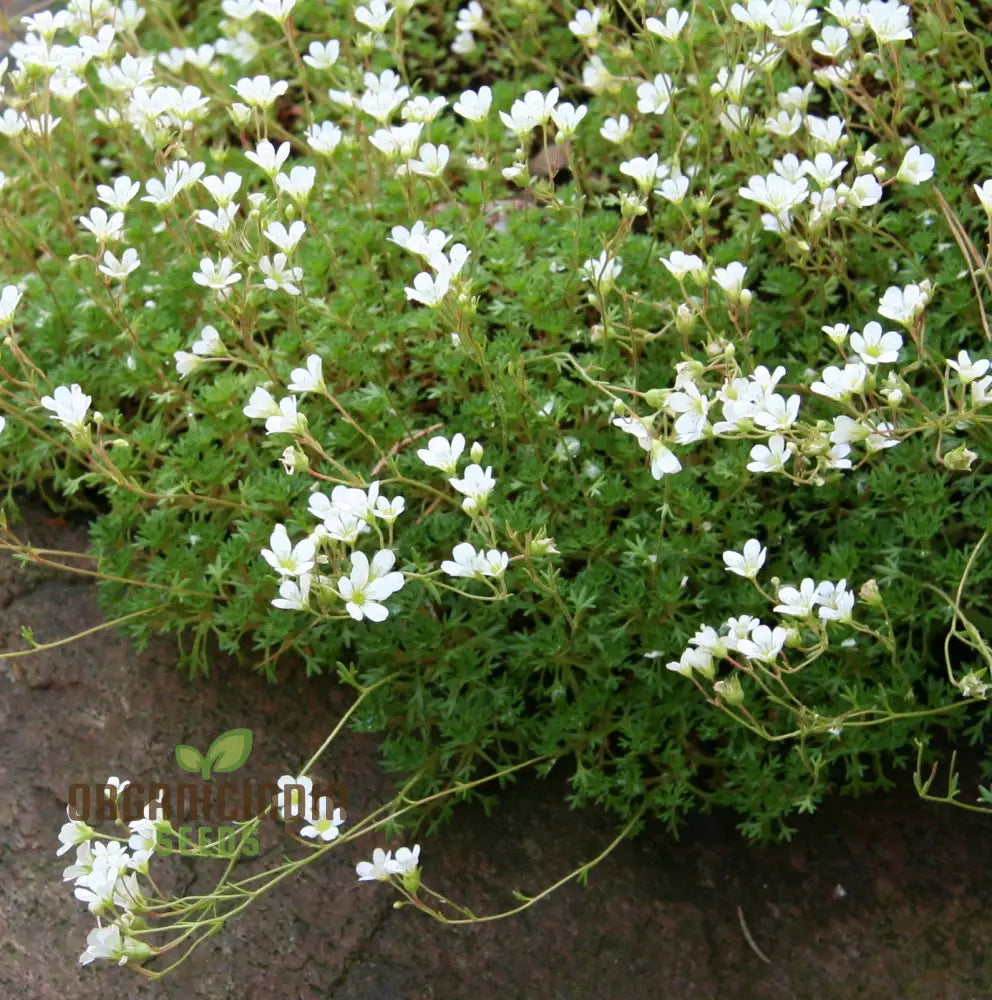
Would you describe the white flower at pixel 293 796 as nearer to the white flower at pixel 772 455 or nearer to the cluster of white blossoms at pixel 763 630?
the cluster of white blossoms at pixel 763 630

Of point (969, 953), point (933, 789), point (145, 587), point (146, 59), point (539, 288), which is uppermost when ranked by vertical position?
point (146, 59)

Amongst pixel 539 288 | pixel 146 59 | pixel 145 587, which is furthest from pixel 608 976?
pixel 146 59

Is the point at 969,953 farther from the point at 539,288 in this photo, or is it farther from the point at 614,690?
the point at 539,288

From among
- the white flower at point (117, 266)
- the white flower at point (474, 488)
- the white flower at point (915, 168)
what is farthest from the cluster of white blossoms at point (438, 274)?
the white flower at point (915, 168)

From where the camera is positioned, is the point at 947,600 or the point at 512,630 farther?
the point at 512,630

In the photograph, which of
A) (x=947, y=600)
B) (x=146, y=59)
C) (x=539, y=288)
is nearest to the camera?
(x=947, y=600)

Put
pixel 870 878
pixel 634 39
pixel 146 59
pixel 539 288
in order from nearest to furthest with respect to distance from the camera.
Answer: pixel 870 878, pixel 539 288, pixel 146 59, pixel 634 39

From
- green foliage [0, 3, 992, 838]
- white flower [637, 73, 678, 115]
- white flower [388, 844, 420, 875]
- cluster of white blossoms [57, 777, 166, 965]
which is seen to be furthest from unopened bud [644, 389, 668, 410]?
cluster of white blossoms [57, 777, 166, 965]
